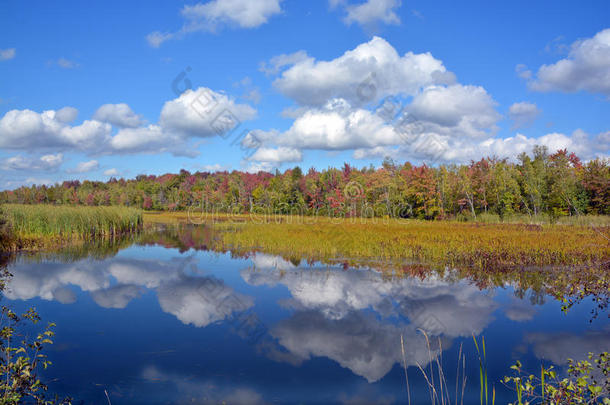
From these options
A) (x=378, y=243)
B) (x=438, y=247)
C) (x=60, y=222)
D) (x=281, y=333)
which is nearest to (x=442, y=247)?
(x=438, y=247)

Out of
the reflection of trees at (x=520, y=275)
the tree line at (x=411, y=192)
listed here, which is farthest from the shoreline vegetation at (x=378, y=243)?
the tree line at (x=411, y=192)

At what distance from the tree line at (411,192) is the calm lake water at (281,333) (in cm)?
1875

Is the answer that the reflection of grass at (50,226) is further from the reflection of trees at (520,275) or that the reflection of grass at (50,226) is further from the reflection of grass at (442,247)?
the reflection of trees at (520,275)

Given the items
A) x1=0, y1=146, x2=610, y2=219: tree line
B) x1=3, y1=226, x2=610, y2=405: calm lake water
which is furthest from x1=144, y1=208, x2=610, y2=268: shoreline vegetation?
x1=0, y1=146, x2=610, y2=219: tree line

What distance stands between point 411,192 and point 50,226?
35990mm

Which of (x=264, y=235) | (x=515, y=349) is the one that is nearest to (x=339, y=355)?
(x=515, y=349)

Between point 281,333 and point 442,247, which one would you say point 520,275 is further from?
point 281,333

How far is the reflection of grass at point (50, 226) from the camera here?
17625 millimetres

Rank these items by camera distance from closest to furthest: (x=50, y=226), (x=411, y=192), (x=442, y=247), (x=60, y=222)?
(x=442, y=247) < (x=50, y=226) < (x=60, y=222) < (x=411, y=192)

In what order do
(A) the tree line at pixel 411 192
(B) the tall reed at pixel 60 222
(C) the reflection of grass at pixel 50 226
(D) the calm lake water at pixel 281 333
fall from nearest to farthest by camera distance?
(D) the calm lake water at pixel 281 333 < (C) the reflection of grass at pixel 50 226 < (B) the tall reed at pixel 60 222 < (A) the tree line at pixel 411 192

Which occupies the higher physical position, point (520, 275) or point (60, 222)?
point (60, 222)

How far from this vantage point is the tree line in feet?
115

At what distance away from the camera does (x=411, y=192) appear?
4372cm

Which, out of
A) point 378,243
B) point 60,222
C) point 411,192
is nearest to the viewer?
point 378,243
